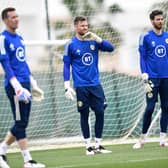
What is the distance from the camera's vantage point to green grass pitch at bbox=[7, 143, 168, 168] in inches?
375

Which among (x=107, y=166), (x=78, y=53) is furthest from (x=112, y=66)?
(x=107, y=166)

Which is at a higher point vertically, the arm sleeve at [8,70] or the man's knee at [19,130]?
the arm sleeve at [8,70]

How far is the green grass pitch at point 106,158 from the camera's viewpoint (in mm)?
9523

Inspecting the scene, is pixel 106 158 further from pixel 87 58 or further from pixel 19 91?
pixel 19 91

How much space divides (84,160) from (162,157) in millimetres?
1040

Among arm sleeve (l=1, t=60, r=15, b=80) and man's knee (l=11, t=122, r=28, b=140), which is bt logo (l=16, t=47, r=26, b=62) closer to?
arm sleeve (l=1, t=60, r=15, b=80)

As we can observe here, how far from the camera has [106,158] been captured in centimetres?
1052

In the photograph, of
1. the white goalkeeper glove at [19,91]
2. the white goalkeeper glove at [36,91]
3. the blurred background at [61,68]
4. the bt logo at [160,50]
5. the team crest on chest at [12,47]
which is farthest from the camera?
the blurred background at [61,68]

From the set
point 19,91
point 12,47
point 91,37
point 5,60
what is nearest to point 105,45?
point 91,37

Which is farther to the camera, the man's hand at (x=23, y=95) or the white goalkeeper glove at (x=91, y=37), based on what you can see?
the white goalkeeper glove at (x=91, y=37)

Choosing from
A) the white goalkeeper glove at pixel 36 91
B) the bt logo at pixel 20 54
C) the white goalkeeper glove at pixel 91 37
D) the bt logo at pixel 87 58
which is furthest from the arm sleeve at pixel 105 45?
the bt logo at pixel 20 54

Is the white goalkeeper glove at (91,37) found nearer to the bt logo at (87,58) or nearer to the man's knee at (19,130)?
the bt logo at (87,58)

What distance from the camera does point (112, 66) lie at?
50.2 ft

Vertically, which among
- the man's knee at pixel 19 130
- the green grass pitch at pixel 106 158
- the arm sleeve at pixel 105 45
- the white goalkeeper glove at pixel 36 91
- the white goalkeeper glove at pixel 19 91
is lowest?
the green grass pitch at pixel 106 158
